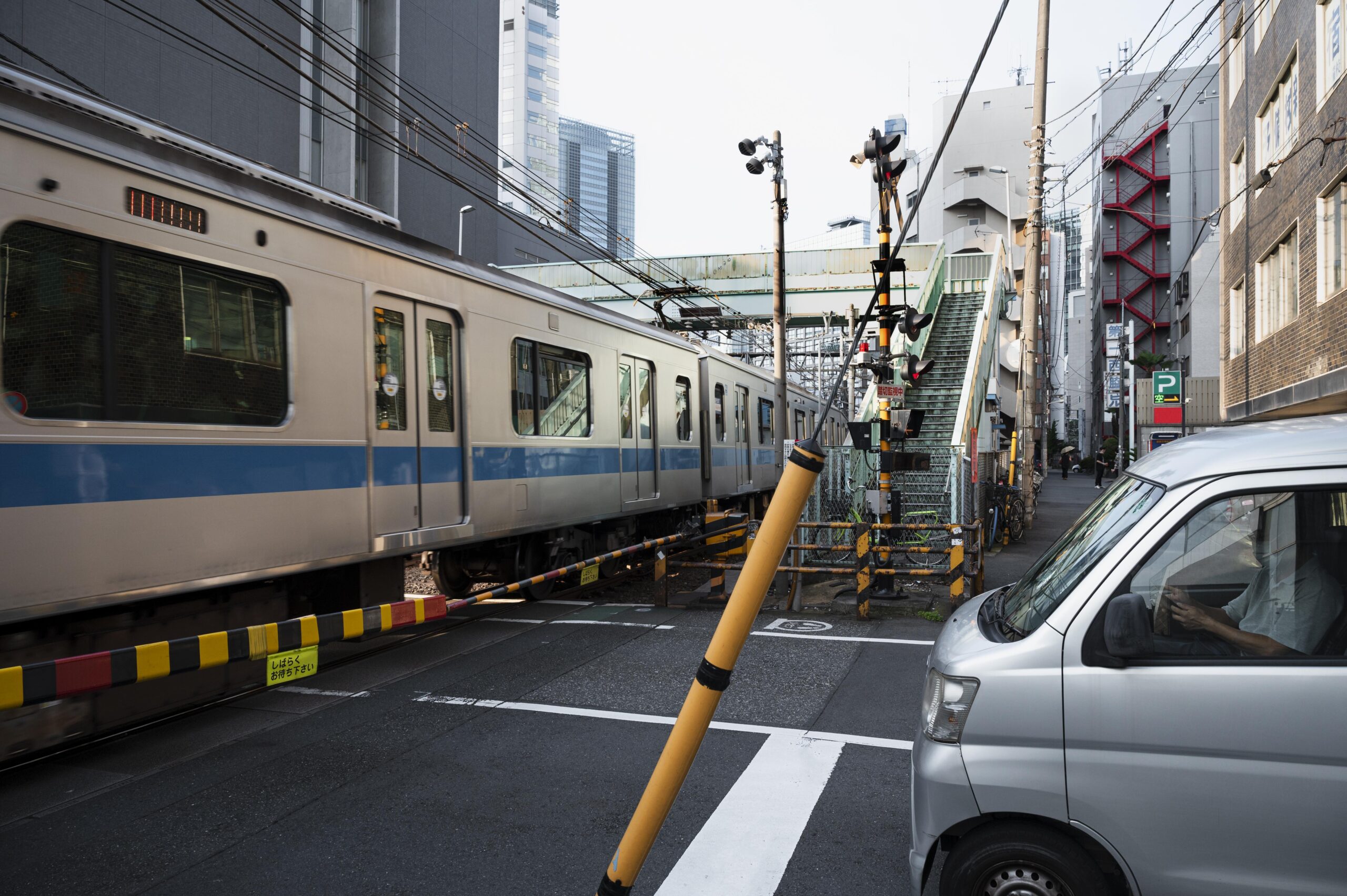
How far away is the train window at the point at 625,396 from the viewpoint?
1150 cm

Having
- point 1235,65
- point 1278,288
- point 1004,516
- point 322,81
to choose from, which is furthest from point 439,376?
point 322,81

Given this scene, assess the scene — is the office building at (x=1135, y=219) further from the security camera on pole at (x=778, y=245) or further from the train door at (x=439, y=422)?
the train door at (x=439, y=422)

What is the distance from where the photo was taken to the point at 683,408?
1389cm

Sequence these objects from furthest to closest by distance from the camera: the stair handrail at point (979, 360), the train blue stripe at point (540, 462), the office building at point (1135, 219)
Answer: the office building at point (1135, 219)
the stair handrail at point (979, 360)
the train blue stripe at point (540, 462)

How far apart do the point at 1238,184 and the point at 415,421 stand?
21.3m

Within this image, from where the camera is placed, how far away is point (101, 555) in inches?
190

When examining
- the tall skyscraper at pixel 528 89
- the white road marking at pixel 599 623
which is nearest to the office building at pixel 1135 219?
the tall skyscraper at pixel 528 89

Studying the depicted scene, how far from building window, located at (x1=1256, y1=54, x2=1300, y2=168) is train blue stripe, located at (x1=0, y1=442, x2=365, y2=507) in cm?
1675

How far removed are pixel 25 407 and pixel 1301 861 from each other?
18.3 feet

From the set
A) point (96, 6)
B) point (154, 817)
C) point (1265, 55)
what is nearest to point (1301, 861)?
point (154, 817)

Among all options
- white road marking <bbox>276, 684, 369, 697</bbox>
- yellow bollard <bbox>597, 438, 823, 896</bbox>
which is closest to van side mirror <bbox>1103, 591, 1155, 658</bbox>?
yellow bollard <bbox>597, 438, 823, 896</bbox>

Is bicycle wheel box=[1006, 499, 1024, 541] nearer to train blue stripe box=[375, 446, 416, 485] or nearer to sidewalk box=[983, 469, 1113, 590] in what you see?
sidewalk box=[983, 469, 1113, 590]

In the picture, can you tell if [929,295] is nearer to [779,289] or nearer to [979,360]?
[979,360]

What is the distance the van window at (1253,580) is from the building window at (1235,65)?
21.3 metres
